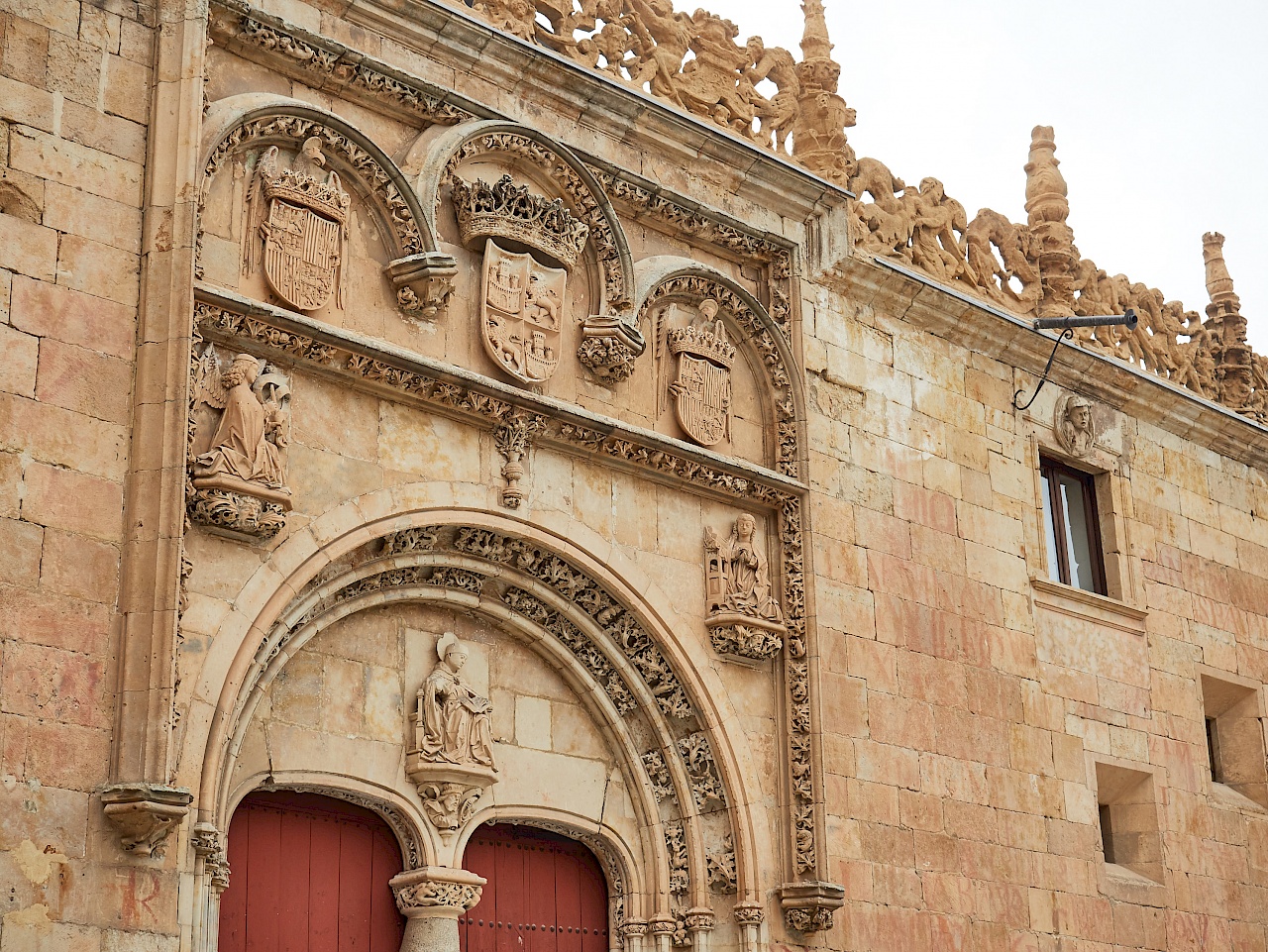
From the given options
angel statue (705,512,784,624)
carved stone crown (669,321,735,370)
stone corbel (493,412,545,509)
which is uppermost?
carved stone crown (669,321,735,370)

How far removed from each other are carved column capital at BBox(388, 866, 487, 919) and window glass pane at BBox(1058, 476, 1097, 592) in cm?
588

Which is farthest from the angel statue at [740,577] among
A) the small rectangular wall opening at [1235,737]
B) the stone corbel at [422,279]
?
the small rectangular wall opening at [1235,737]

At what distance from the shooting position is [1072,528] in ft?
46.7

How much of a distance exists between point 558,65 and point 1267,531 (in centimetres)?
786

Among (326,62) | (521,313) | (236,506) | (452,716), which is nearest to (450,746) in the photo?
(452,716)

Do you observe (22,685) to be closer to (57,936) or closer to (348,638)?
(57,936)

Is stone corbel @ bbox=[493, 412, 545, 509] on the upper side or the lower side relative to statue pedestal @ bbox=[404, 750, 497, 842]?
upper

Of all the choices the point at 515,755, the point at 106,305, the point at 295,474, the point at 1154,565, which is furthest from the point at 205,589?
the point at 1154,565

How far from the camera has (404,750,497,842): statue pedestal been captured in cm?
999

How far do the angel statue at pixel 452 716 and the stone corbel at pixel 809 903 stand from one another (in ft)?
6.59

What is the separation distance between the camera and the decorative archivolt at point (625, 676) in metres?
10.4

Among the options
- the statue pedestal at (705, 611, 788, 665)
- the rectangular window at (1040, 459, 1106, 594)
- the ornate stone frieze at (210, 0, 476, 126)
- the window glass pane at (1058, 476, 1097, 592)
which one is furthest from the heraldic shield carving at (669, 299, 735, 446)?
the window glass pane at (1058, 476, 1097, 592)

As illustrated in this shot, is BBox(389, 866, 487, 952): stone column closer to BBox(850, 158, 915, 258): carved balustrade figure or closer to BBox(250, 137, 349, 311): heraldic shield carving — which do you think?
BBox(250, 137, 349, 311): heraldic shield carving

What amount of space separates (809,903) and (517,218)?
4271 mm
